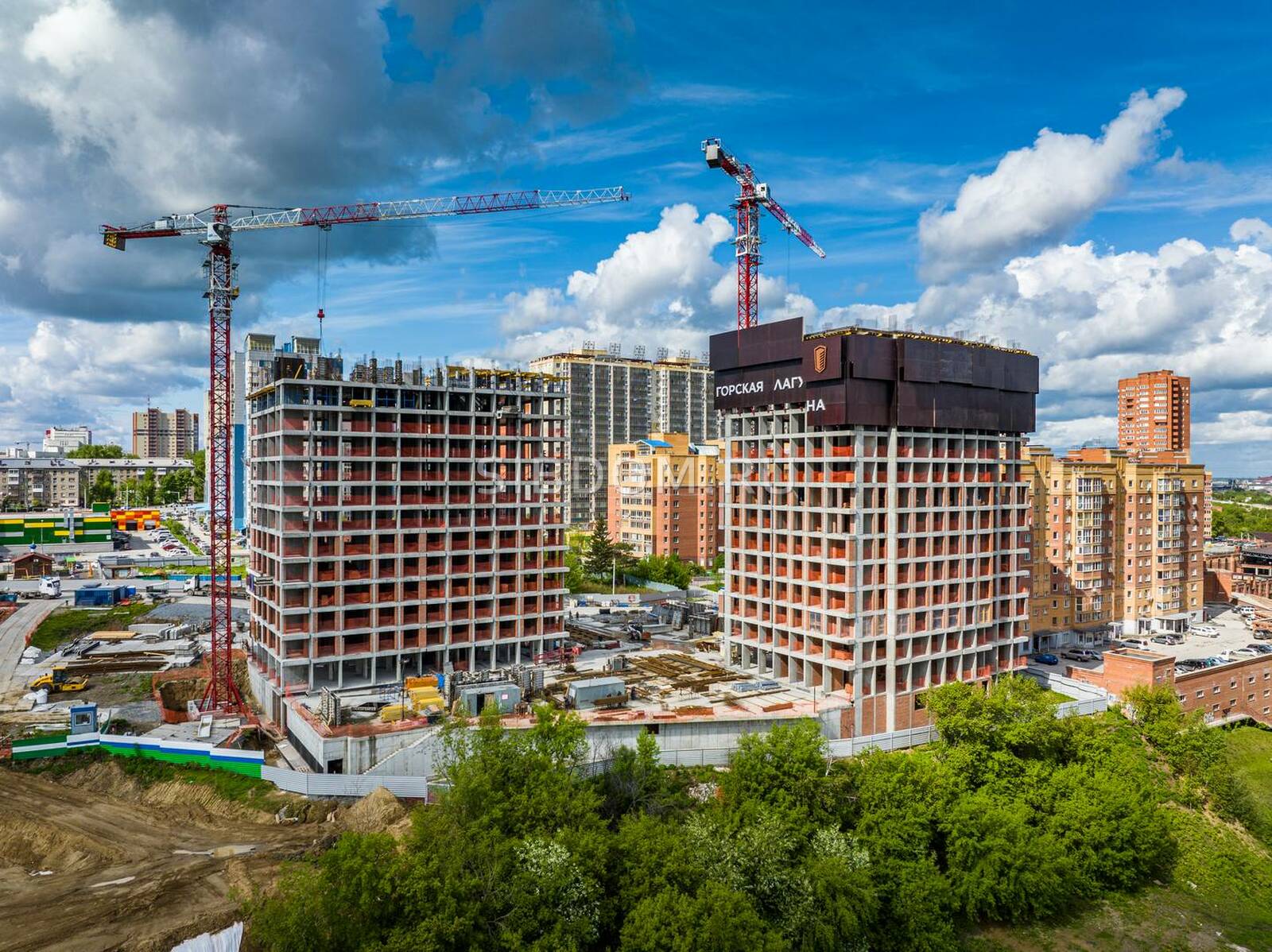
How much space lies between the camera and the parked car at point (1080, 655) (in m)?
104

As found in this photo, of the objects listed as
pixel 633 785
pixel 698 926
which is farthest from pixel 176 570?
pixel 698 926

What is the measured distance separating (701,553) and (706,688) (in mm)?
96308

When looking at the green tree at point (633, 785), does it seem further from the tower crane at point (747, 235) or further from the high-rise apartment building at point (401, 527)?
the tower crane at point (747, 235)

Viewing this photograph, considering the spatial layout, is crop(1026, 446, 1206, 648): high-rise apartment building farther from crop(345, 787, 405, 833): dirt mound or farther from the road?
the road

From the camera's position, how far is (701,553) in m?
172

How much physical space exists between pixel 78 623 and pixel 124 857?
247 feet

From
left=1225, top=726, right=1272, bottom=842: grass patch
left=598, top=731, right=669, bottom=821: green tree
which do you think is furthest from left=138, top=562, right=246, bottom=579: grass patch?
left=1225, top=726, right=1272, bottom=842: grass patch

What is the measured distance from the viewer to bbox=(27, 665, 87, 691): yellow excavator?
8350 centimetres

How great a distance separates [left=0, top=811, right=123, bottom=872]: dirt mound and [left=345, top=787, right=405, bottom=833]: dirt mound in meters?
14.8

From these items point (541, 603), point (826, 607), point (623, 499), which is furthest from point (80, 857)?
point (623, 499)

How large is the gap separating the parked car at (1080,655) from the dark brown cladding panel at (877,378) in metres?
38.8

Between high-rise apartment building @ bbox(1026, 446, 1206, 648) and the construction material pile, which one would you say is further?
high-rise apartment building @ bbox(1026, 446, 1206, 648)

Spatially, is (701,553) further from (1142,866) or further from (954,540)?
(1142,866)

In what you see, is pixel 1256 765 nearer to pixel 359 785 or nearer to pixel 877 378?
pixel 877 378
